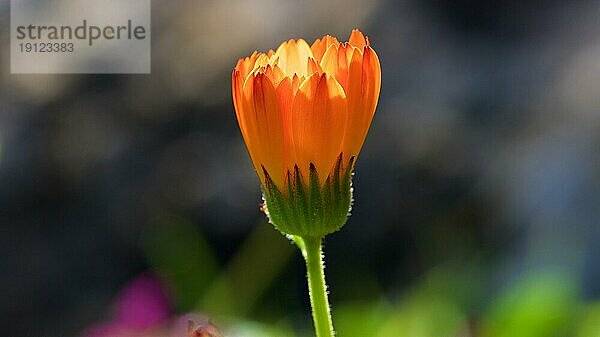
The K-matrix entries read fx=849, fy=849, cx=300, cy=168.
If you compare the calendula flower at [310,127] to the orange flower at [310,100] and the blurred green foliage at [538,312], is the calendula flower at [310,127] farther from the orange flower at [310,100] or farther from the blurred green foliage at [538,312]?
the blurred green foliage at [538,312]

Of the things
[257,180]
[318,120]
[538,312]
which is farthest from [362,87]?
[257,180]

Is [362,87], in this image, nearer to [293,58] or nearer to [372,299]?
[293,58]

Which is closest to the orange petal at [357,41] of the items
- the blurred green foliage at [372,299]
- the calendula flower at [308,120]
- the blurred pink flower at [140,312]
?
the calendula flower at [308,120]

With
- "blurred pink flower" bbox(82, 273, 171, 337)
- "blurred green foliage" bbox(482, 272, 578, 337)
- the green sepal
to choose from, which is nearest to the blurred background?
"blurred pink flower" bbox(82, 273, 171, 337)

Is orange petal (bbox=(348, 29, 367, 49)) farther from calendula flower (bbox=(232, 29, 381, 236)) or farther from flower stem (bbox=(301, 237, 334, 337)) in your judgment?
flower stem (bbox=(301, 237, 334, 337))

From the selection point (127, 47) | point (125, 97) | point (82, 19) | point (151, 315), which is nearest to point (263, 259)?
point (151, 315)
